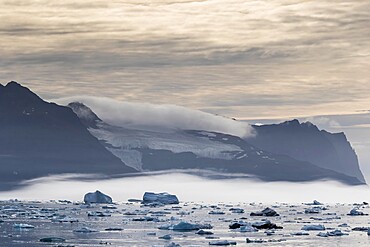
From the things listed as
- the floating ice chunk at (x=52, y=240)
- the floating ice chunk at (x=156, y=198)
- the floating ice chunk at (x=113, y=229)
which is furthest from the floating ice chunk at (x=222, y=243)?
the floating ice chunk at (x=156, y=198)

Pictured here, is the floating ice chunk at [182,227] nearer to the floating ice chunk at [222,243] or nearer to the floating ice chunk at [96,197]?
the floating ice chunk at [222,243]

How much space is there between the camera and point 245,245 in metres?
57.8

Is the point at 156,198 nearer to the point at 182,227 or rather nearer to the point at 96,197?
the point at 96,197

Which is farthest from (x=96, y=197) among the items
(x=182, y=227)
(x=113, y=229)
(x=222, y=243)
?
(x=222, y=243)

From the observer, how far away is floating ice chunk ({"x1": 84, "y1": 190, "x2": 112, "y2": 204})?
585ft

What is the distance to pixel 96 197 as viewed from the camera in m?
179

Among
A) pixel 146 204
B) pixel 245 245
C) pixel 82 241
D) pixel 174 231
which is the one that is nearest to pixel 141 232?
pixel 174 231

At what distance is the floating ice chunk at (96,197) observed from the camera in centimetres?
17838

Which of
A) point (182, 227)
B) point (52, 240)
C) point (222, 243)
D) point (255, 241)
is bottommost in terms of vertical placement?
point (222, 243)

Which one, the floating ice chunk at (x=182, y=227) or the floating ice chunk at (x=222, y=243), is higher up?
the floating ice chunk at (x=182, y=227)

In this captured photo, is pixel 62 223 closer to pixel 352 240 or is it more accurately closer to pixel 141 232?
pixel 141 232

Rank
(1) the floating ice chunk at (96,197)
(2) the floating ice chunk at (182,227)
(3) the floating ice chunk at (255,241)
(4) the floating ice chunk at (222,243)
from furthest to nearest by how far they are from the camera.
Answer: (1) the floating ice chunk at (96,197), (2) the floating ice chunk at (182,227), (3) the floating ice chunk at (255,241), (4) the floating ice chunk at (222,243)

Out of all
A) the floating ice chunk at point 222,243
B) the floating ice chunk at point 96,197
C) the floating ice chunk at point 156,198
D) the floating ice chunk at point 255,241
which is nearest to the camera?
the floating ice chunk at point 222,243

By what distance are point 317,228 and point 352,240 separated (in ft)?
36.0
